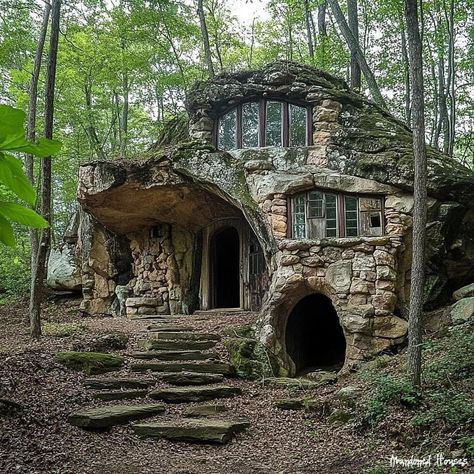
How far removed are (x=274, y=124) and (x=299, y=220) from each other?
9.32ft

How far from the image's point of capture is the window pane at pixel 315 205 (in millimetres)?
11547

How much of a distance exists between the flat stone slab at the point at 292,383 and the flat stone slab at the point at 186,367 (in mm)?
777

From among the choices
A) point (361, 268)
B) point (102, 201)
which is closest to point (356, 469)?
point (361, 268)

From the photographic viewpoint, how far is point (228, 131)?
43.8 feet

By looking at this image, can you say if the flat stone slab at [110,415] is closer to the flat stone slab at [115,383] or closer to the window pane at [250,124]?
the flat stone slab at [115,383]

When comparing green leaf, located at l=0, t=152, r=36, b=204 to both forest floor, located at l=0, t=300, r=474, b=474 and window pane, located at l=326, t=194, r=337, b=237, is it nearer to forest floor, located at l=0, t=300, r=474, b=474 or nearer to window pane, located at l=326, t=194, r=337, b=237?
forest floor, located at l=0, t=300, r=474, b=474

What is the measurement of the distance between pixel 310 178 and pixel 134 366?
5.67 m

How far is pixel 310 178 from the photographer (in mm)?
11516

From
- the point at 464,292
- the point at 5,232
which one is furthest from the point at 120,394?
the point at 464,292

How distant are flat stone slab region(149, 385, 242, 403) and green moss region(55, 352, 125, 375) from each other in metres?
1.10

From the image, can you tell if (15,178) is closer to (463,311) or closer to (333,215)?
(463,311)

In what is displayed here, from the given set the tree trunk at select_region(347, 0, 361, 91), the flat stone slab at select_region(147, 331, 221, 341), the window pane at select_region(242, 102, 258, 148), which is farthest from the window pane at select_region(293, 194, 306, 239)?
the tree trunk at select_region(347, 0, 361, 91)

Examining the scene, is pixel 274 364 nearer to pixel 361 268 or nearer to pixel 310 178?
pixel 361 268

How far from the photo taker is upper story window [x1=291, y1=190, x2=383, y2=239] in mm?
11305
